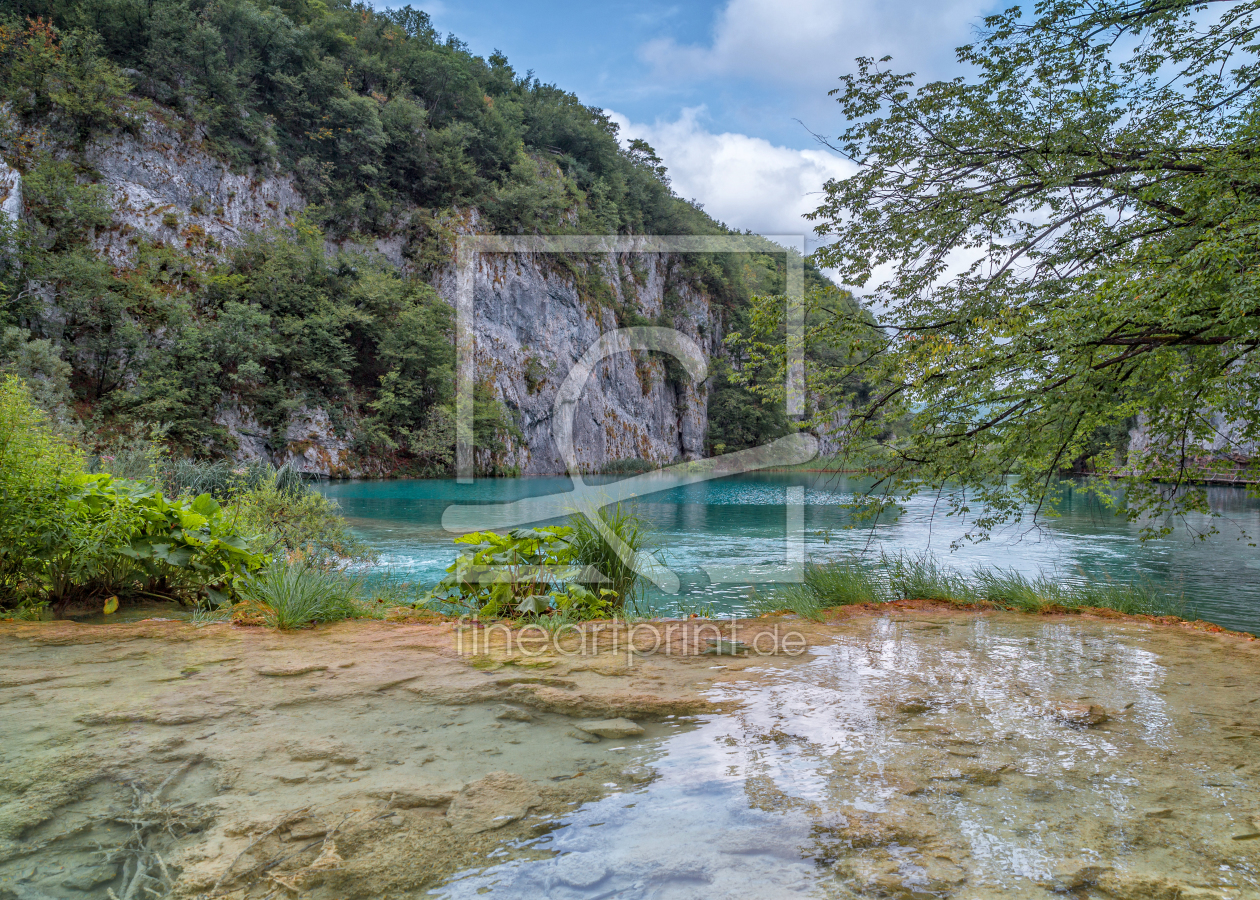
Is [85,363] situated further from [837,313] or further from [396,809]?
[396,809]

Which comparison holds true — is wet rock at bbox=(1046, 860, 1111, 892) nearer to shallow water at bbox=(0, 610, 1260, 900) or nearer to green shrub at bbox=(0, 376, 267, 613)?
shallow water at bbox=(0, 610, 1260, 900)

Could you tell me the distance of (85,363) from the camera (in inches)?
843

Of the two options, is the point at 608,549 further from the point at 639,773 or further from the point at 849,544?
the point at 849,544

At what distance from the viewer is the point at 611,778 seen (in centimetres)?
216

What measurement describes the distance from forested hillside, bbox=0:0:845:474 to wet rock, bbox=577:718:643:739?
473 centimetres

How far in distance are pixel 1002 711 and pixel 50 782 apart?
347cm

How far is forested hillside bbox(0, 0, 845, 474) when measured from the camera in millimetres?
21578

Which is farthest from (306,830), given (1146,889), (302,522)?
(302,522)

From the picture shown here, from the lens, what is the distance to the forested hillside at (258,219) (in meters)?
21.6

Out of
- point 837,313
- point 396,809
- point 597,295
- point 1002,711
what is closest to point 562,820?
point 396,809

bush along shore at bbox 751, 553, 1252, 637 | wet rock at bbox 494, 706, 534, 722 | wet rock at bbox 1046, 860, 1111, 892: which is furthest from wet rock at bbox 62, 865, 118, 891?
bush along shore at bbox 751, 553, 1252, 637

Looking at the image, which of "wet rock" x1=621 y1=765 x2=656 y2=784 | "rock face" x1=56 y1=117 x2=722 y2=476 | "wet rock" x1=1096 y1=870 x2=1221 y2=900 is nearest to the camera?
"wet rock" x1=1096 y1=870 x2=1221 y2=900

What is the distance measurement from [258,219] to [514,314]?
13.9m

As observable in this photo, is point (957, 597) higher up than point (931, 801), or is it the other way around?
point (931, 801)
